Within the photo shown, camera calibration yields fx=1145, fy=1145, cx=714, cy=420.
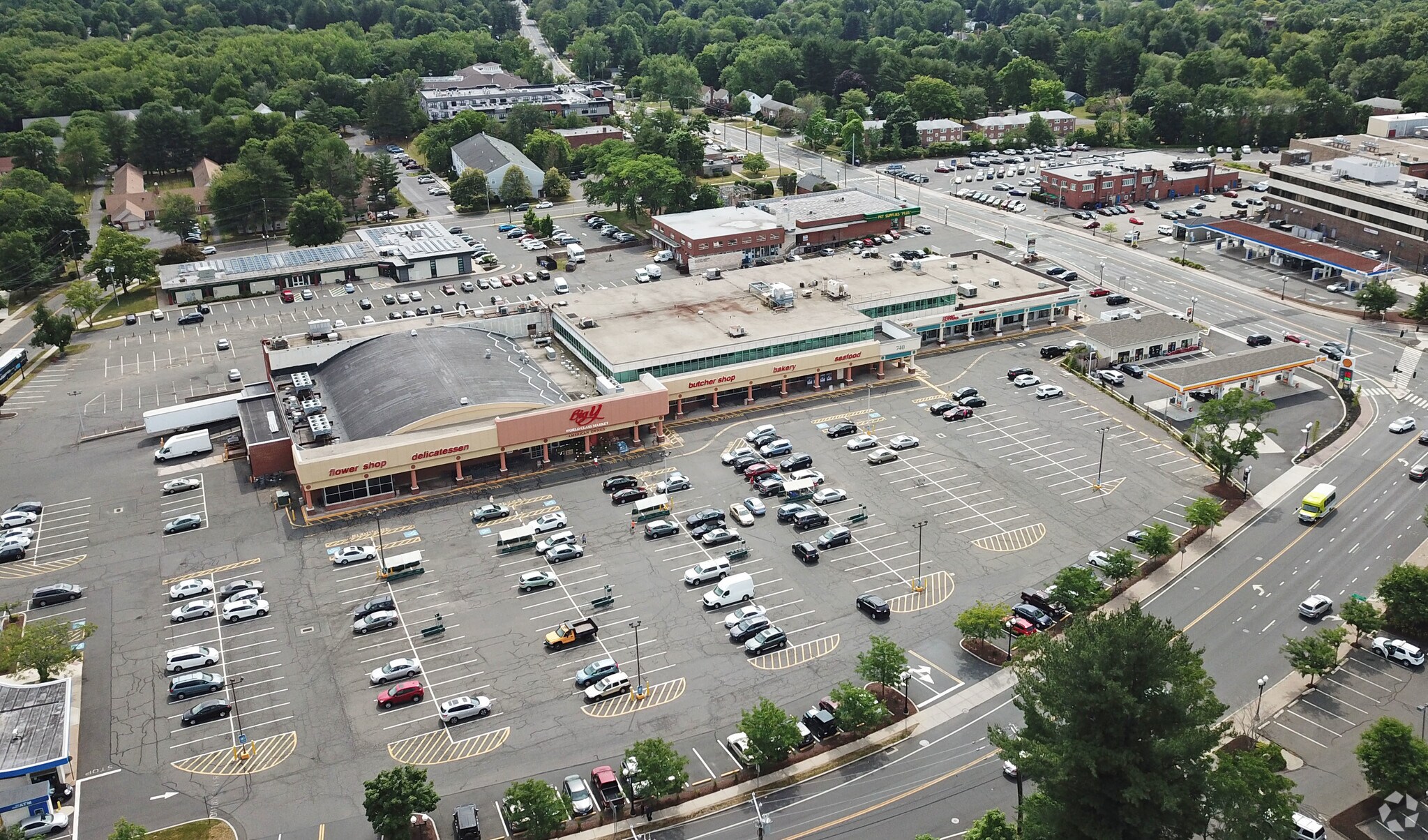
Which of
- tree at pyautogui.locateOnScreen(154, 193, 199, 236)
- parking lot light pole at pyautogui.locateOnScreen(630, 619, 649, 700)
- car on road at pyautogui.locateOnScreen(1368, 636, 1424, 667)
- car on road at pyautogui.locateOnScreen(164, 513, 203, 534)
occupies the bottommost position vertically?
car on road at pyautogui.locateOnScreen(1368, 636, 1424, 667)

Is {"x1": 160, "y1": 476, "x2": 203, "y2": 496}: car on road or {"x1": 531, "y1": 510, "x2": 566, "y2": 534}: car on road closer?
{"x1": 531, "y1": 510, "x2": 566, "y2": 534}: car on road

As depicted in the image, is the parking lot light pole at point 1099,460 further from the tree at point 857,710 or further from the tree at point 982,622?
the tree at point 857,710

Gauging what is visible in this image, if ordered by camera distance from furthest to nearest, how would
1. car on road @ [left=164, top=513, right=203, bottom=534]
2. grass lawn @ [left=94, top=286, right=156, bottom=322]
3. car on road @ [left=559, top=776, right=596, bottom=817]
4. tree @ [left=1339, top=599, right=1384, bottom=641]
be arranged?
grass lawn @ [left=94, top=286, right=156, bottom=322]
car on road @ [left=164, top=513, right=203, bottom=534]
tree @ [left=1339, top=599, right=1384, bottom=641]
car on road @ [left=559, top=776, right=596, bottom=817]

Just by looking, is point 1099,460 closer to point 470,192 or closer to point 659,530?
point 659,530

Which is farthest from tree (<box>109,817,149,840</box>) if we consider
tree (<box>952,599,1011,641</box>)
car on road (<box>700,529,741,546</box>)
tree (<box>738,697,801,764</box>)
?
tree (<box>952,599,1011,641</box>)

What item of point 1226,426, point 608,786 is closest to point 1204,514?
point 1226,426

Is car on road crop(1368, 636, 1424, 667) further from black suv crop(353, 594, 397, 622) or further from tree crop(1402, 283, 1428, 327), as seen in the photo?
tree crop(1402, 283, 1428, 327)

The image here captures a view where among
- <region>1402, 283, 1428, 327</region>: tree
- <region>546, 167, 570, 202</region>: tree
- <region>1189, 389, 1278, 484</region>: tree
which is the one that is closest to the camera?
<region>1189, 389, 1278, 484</region>: tree
